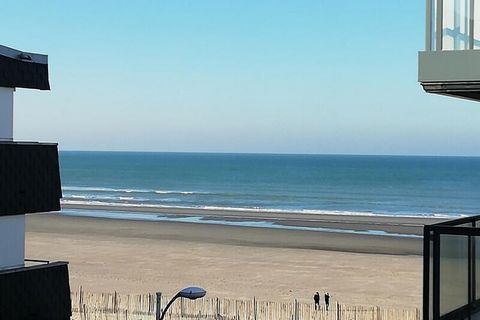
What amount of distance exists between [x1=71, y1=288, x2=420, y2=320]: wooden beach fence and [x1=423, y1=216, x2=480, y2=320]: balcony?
12856mm

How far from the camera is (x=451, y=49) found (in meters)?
7.29

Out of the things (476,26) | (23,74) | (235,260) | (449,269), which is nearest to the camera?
(449,269)

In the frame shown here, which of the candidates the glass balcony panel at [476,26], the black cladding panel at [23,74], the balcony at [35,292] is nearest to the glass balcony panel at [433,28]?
the glass balcony panel at [476,26]

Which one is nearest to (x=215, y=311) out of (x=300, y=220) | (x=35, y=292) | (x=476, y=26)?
(x=35, y=292)

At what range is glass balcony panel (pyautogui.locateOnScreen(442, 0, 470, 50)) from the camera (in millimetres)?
7297

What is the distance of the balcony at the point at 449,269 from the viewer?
21.9 ft

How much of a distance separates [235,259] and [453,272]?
30.4 metres

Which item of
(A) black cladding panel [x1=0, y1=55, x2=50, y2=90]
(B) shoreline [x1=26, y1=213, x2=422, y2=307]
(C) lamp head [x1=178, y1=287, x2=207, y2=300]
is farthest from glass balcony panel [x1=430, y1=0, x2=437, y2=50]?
(B) shoreline [x1=26, y1=213, x2=422, y2=307]

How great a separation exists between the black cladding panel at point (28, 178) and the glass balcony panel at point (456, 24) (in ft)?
40.4

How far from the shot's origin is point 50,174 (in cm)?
1878

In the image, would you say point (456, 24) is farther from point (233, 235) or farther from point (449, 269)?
point (233, 235)

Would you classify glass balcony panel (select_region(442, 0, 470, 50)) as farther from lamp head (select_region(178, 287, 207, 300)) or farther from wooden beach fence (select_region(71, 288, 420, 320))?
wooden beach fence (select_region(71, 288, 420, 320))

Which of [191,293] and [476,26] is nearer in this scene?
[476,26]

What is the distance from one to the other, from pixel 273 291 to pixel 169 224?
27282 mm
